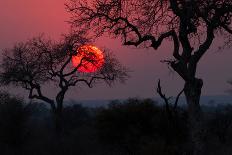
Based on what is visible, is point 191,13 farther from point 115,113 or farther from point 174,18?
point 115,113

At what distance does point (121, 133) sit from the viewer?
27.3 m

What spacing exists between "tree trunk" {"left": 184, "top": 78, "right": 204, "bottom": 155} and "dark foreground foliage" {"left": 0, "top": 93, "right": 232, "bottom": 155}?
0.98 feet

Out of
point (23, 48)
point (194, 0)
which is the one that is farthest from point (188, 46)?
point (23, 48)

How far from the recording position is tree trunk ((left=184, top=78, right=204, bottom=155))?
17328mm

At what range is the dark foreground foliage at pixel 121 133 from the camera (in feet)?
72.1

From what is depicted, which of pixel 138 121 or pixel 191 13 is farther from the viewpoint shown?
pixel 138 121

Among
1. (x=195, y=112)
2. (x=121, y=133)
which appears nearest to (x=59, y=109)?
(x=121, y=133)

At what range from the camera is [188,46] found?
1766 cm

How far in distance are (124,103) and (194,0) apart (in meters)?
12.2

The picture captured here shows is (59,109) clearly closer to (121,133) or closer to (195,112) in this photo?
(121,133)

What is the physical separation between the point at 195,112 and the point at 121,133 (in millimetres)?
10169

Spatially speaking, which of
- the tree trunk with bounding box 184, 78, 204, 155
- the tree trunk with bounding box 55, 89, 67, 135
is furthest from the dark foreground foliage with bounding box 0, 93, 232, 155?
the tree trunk with bounding box 55, 89, 67, 135

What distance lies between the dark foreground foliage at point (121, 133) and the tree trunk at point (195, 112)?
30 cm

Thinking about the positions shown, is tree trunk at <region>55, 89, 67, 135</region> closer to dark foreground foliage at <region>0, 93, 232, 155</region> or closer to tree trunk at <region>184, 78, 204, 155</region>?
dark foreground foliage at <region>0, 93, 232, 155</region>
